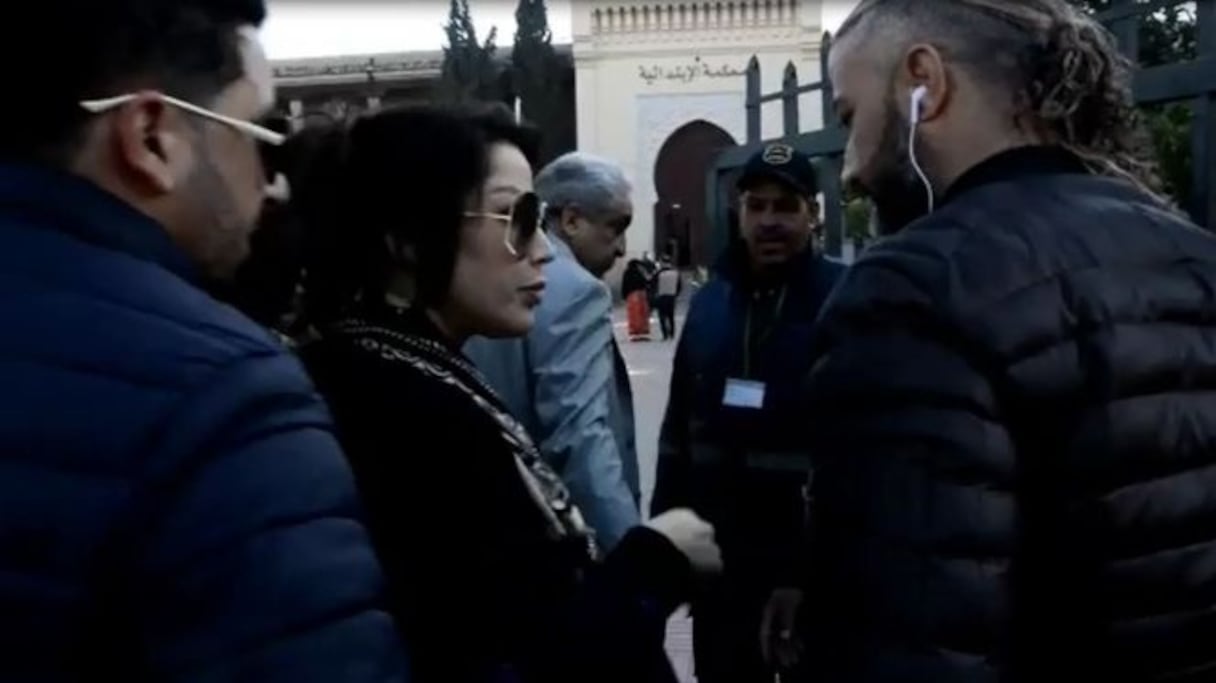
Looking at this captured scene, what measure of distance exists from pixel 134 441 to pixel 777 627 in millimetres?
2724

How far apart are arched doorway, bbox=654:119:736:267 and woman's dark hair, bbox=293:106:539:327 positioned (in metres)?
39.6

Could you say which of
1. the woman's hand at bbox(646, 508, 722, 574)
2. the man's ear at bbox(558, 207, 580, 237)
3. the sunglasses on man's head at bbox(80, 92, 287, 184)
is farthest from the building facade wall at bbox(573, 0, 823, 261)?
the sunglasses on man's head at bbox(80, 92, 287, 184)

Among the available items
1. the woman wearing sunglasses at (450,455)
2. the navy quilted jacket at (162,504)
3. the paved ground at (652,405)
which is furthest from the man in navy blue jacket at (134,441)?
the paved ground at (652,405)

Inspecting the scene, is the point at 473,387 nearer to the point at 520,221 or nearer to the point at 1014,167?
the point at 520,221

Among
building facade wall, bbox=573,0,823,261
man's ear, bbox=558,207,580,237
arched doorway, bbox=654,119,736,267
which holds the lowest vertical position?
arched doorway, bbox=654,119,736,267

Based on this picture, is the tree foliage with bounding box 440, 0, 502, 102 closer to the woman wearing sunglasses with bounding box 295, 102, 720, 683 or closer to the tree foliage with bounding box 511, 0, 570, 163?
the tree foliage with bounding box 511, 0, 570, 163

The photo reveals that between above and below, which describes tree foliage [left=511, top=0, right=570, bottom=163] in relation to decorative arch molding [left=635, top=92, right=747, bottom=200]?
above

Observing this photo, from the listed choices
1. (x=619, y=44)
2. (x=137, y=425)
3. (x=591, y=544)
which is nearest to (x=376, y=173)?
(x=591, y=544)

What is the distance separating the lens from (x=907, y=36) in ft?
7.01

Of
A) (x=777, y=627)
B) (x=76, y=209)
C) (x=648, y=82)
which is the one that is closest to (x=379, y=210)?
(x=76, y=209)

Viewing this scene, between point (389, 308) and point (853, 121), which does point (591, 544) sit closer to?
point (389, 308)

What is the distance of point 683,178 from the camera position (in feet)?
142

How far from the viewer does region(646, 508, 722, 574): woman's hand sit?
2.05 metres

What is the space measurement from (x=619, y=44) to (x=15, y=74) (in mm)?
41673
